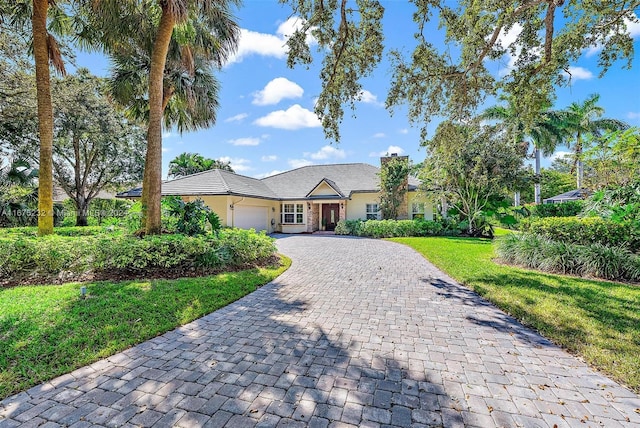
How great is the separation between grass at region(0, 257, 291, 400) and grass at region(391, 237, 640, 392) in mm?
5634

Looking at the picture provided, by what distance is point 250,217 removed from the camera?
20641 millimetres

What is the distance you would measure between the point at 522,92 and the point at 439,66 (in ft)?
7.83

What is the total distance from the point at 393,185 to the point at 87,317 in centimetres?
1882

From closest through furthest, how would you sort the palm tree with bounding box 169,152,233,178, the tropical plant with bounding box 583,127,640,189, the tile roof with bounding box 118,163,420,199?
the tropical plant with bounding box 583,127,640,189 < the tile roof with bounding box 118,163,420,199 < the palm tree with bounding box 169,152,233,178

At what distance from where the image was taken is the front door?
82.4ft

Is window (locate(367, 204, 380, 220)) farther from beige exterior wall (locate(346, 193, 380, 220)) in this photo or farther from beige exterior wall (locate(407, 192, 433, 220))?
beige exterior wall (locate(407, 192, 433, 220))

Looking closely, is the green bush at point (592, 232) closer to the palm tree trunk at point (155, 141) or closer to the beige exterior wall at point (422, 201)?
→ the beige exterior wall at point (422, 201)

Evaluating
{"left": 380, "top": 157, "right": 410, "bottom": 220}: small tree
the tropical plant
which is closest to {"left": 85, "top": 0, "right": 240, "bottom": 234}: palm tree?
the tropical plant

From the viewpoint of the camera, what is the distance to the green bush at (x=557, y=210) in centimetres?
2278

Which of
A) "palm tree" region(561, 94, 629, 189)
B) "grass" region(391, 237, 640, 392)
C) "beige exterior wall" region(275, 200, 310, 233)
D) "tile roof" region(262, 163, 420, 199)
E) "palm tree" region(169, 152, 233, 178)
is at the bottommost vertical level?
"grass" region(391, 237, 640, 392)

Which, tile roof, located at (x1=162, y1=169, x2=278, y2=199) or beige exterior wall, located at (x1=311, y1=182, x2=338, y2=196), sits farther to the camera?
beige exterior wall, located at (x1=311, y1=182, x2=338, y2=196)

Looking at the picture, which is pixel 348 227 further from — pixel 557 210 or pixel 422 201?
pixel 557 210

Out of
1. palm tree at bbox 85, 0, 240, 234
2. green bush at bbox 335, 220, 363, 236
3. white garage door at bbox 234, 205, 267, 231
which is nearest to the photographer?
palm tree at bbox 85, 0, 240, 234

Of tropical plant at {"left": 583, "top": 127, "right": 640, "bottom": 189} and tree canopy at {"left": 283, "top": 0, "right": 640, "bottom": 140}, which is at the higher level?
tree canopy at {"left": 283, "top": 0, "right": 640, "bottom": 140}
